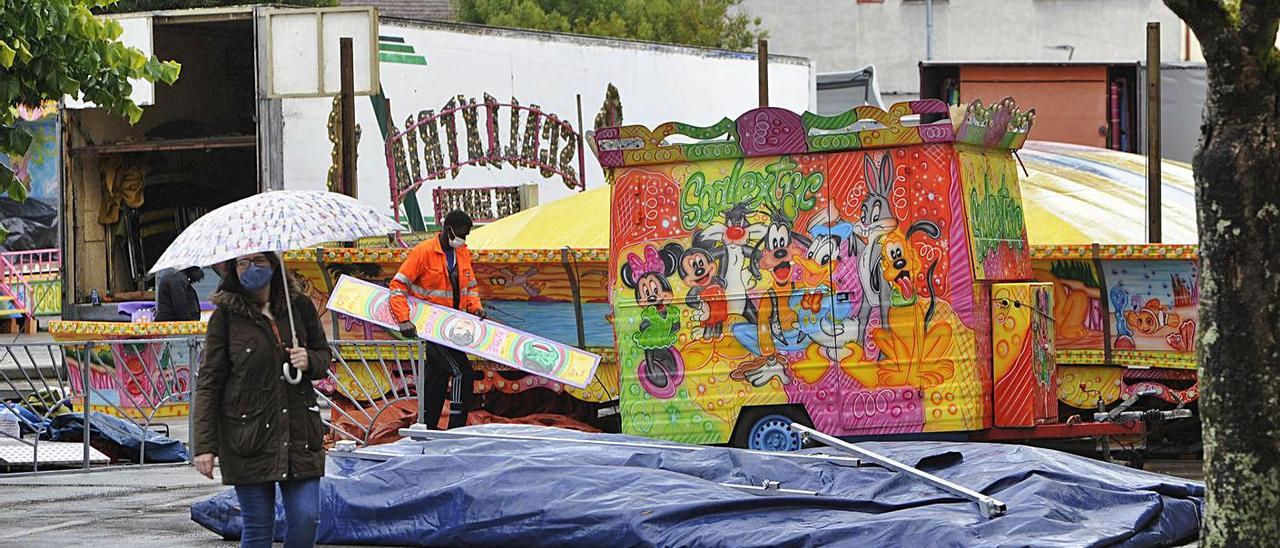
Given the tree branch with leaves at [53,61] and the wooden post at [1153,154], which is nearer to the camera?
the tree branch with leaves at [53,61]

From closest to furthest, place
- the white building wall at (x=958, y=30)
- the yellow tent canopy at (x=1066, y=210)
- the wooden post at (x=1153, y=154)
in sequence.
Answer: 1. the wooden post at (x=1153, y=154)
2. the yellow tent canopy at (x=1066, y=210)
3. the white building wall at (x=958, y=30)

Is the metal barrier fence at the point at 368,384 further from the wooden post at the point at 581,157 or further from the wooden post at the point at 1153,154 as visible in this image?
the wooden post at the point at 581,157

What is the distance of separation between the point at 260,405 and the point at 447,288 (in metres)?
5.57

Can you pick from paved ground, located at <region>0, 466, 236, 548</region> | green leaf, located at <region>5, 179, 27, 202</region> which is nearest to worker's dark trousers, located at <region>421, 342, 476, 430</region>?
paved ground, located at <region>0, 466, 236, 548</region>

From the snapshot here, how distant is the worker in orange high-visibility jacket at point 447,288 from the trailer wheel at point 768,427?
80.5 inches

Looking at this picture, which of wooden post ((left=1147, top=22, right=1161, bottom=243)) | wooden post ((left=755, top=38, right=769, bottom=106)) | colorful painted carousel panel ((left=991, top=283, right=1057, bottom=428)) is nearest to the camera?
colorful painted carousel panel ((left=991, top=283, right=1057, bottom=428))

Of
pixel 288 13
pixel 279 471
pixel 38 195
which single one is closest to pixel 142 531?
pixel 279 471

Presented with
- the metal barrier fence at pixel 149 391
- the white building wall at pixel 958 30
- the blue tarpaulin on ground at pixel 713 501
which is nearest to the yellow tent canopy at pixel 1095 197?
the metal barrier fence at pixel 149 391

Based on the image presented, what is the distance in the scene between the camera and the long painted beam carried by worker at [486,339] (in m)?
12.0

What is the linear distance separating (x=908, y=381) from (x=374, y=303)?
3.73 metres

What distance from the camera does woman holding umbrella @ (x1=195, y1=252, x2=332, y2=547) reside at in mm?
7078

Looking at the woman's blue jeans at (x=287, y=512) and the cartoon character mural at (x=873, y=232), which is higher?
the cartoon character mural at (x=873, y=232)

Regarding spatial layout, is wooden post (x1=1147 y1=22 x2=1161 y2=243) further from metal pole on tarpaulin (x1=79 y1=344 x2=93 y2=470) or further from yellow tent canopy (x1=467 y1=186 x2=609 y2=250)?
metal pole on tarpaulin (x1=79 y1=344 x2=93 y2=470)

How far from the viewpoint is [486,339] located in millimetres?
12211
